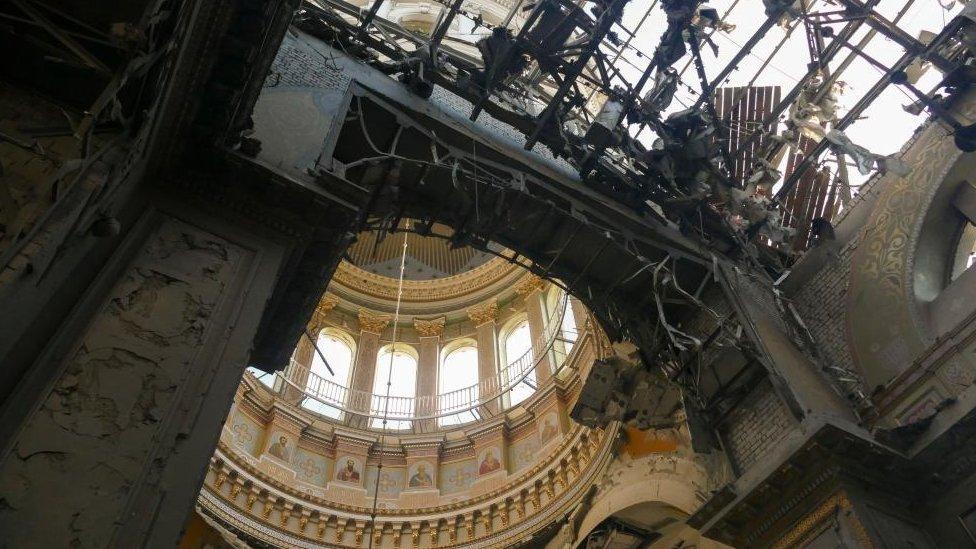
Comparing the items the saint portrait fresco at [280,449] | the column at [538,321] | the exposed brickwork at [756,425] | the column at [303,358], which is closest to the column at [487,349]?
the column at [538,321]

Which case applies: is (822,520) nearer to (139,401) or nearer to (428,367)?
(139,401)

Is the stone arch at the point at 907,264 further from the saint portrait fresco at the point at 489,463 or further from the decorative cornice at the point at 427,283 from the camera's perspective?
the decorative cornice at the point at 427,283

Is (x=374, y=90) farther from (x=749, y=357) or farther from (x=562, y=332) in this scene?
(x=562, y=332)

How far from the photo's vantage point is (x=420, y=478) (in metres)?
17.2

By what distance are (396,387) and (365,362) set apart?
1227mm

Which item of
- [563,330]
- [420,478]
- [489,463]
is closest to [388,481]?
[420,478]

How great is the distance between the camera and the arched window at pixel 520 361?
61.7 feet

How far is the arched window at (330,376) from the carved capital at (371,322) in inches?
27.1

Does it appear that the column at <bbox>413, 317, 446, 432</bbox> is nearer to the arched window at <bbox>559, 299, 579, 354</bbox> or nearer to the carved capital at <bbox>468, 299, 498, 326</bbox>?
the carved capital at <bbox>468, 299, 498, 326</bbox>

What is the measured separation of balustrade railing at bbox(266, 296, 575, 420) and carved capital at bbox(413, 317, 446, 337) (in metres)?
2.67

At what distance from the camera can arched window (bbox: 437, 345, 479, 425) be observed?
752 inches

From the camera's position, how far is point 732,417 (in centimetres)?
1095

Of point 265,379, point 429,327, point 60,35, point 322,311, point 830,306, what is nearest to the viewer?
point 60,35

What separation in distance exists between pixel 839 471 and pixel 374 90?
8.13m
